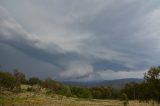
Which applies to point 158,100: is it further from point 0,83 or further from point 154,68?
point 0,83

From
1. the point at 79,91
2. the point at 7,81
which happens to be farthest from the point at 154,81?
the point at 79,91

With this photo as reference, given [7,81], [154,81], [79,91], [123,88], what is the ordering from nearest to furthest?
[154,81]
[7,81]
[123,88]
[79,91]

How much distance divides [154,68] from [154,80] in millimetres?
4036

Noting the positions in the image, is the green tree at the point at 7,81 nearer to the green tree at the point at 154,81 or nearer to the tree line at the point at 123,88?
the tree line at the point at 123,88

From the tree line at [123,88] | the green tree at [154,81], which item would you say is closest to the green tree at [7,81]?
the tree line at [123,88]

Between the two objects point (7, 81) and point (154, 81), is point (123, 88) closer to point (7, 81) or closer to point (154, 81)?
point (7, 81)

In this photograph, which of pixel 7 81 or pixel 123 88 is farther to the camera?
pixel 123 88

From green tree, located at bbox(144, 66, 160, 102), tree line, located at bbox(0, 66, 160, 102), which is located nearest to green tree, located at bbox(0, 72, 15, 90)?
tree line, located at bbox(0, 66, 160, 102)

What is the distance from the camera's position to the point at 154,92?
84.3m

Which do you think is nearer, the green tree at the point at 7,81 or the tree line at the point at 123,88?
the tree line at the point at 123,88

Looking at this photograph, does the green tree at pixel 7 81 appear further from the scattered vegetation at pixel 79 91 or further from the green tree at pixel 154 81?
the green tree at pixel 154 81

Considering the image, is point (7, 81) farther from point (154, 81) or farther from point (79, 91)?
point (154, 81)

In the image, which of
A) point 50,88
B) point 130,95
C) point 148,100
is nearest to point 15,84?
point 50,88

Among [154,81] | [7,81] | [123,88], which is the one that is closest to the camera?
[154,81]
